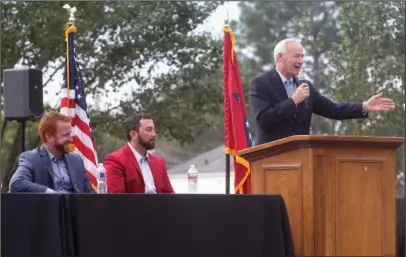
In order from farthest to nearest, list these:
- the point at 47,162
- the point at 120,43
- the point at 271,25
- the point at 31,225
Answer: the point at 271,25 → the point at 120,43 → the point at 47,162 → the point at 31,225

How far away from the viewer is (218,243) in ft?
16.8

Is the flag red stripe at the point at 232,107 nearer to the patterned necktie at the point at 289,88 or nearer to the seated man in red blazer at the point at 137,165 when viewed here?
the seated man in red blazer at the point at 137,165

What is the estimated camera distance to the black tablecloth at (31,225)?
17.2 ft

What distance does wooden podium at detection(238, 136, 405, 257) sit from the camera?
506 centimetres

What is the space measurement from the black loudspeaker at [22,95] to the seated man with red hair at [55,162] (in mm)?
804

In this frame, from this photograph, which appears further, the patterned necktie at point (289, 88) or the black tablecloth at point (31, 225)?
the patterned necktie at point (289, 88)

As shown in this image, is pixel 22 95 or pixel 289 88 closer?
pixel 289 88

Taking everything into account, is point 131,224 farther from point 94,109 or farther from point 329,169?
point 94,109

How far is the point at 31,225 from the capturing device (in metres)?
5.27

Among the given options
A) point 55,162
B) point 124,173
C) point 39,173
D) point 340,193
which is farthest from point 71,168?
point 340,193

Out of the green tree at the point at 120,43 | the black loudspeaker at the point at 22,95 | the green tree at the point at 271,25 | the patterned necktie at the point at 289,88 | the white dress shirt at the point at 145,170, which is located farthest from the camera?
the green tree at the point at 271,25

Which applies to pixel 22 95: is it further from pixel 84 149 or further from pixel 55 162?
pixel 84 149

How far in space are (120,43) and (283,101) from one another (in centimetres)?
819

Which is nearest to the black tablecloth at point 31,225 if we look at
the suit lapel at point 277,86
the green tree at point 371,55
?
the suit lapel at point 277,86
